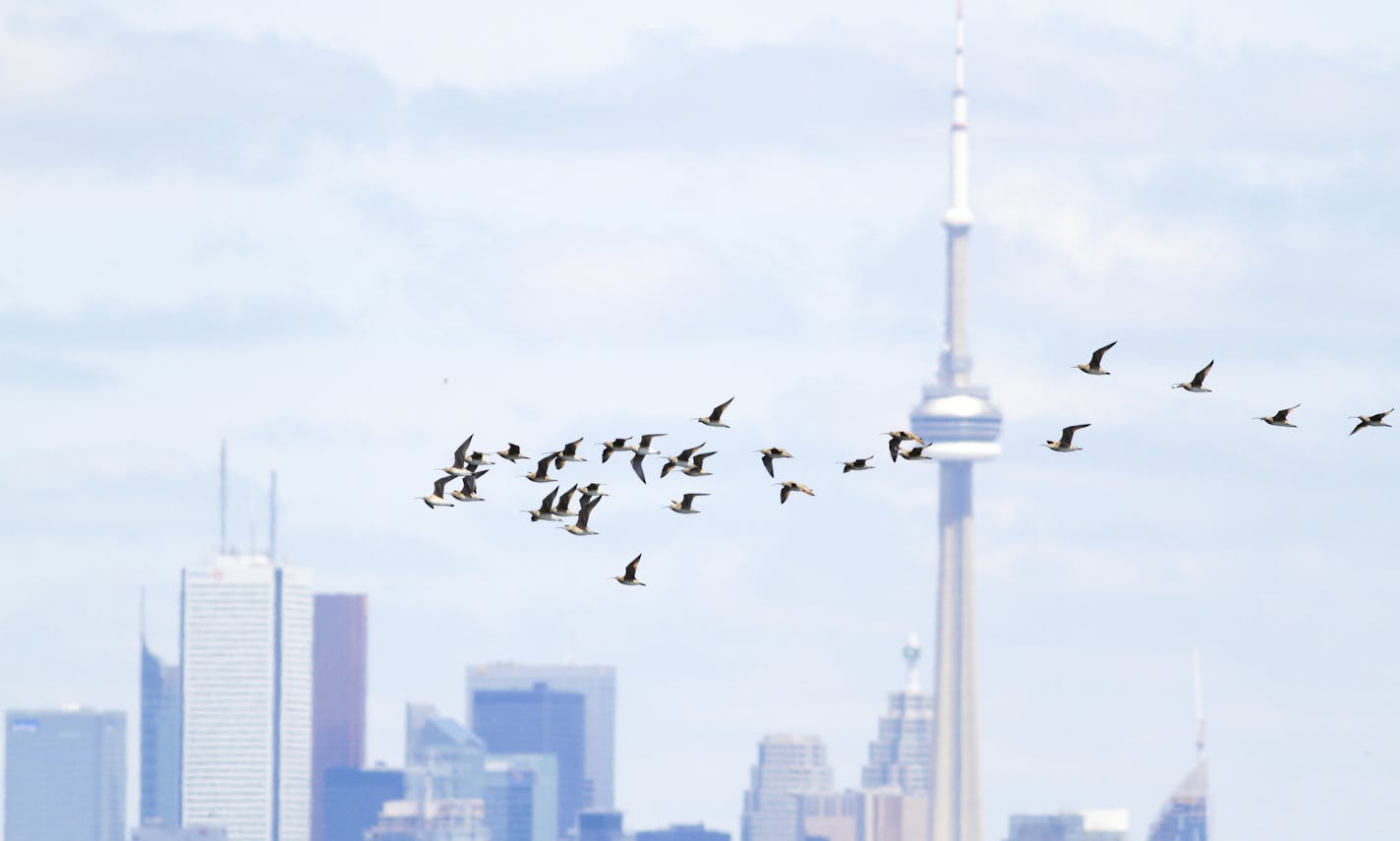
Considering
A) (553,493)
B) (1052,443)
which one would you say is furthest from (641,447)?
(1052,443)

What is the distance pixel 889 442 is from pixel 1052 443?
7.75 m

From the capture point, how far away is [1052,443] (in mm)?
165375

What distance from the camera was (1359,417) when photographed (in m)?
160

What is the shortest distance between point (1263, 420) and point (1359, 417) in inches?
154

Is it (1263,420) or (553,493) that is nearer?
(1263,420)

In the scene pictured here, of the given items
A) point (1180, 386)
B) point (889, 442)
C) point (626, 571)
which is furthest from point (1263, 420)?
point (626, 571)

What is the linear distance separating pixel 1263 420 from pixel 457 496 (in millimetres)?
35346

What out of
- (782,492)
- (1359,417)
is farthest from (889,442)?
(1359,417)

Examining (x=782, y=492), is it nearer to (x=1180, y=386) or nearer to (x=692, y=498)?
(x=692, y=498)

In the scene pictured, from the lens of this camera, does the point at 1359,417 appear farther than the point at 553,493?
No

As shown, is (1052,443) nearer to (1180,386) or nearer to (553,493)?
(1180,386)

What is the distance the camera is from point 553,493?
176 m

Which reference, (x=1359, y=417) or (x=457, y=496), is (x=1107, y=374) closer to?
(x=1359, y=417)

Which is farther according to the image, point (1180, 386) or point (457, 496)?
point (457, 496)
